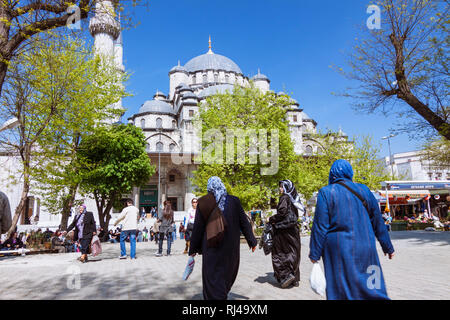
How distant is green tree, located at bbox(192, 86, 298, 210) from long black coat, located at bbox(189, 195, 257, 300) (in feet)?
39.7

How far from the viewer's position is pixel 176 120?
165ft

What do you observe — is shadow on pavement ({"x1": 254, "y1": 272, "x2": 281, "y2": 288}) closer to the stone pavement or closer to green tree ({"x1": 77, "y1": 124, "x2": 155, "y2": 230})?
the stone pavement

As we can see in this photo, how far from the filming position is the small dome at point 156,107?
162 ft

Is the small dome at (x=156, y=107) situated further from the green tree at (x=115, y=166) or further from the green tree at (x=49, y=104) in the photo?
the green tree at (x=49, y=104)

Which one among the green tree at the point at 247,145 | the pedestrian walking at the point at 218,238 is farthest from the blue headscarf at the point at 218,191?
the green tree at the point at 247,145

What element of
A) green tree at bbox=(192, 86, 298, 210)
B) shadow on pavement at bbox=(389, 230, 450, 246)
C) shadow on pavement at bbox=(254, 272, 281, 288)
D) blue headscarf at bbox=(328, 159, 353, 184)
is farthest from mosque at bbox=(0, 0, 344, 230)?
blue headscarf at bbox=(328, 159, 353, 184)

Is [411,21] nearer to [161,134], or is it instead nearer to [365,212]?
[365,212]

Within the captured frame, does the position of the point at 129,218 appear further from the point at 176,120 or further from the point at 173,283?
the point at 176,120

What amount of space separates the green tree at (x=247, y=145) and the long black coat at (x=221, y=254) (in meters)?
12.1

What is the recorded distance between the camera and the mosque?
3528cm

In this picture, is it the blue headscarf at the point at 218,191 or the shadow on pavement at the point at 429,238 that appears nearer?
the blue headscarf at the point at 218,191

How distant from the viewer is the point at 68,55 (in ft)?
41.4
